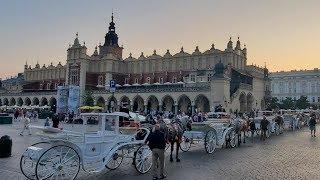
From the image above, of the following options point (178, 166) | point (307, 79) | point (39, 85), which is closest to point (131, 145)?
point (178, 166)

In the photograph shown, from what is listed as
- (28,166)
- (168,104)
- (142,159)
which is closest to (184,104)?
(168,104)

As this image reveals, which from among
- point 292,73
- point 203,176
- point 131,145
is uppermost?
point 292,73

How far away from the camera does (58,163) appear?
9.57 metres

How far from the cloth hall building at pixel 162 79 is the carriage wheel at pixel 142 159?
122 ft

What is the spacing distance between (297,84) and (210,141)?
123833 mm

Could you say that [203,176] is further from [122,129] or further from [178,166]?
[122,129]

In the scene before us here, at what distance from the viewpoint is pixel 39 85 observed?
275 feet

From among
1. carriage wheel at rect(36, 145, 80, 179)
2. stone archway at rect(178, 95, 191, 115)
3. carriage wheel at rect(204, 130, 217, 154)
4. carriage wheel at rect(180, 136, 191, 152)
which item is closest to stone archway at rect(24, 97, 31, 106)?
stone archway at rect(178, 95, 191, 115)

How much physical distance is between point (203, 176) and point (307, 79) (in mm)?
127940

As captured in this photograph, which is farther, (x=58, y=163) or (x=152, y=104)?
(x=152, y=104)

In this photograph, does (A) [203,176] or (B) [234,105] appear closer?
(A) [203,176]

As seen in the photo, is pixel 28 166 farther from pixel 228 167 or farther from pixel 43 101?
pixel 43 101

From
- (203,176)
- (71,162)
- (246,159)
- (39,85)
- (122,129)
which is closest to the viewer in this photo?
(71,162)

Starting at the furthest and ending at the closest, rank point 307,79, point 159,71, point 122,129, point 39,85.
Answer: point 307,79 < point 39,85 < point 159,71 < point 122,129
